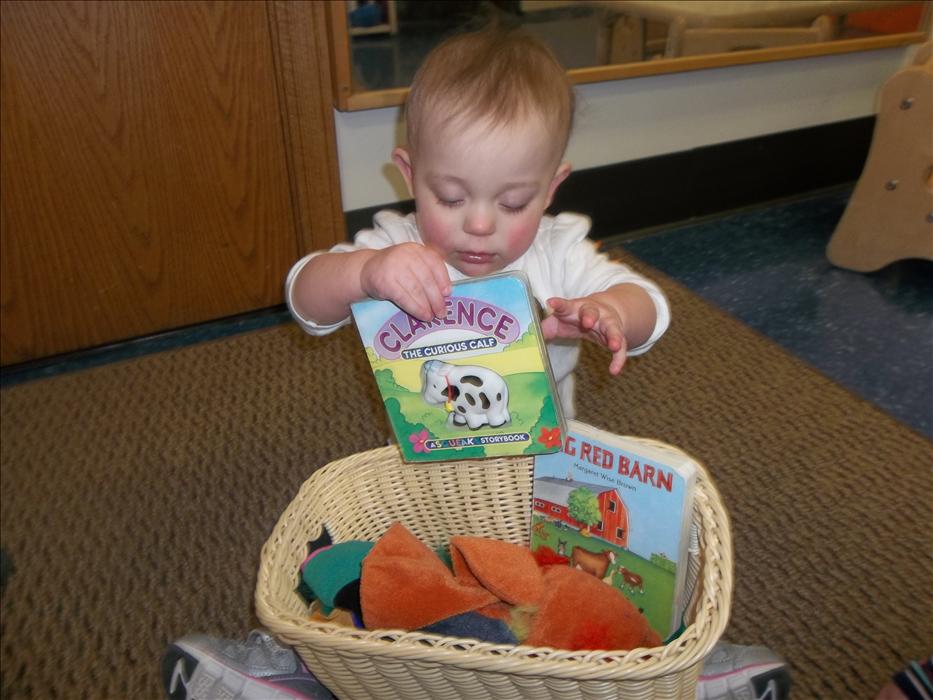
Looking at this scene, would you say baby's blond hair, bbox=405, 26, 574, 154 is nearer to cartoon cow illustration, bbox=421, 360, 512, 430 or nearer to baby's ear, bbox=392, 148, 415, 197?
baby's ear, bbox=392, 148, 415, 197

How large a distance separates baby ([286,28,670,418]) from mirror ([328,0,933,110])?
74 centimetres

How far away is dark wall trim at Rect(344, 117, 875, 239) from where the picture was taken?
1841 millimetres

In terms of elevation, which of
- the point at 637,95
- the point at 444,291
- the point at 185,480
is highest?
the point at 444,291

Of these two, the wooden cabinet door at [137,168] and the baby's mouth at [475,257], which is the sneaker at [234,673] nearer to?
the baby's mouth at [475,257]

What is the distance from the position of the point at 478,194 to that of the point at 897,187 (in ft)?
4.37

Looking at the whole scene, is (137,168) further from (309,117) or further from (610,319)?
(610,319)

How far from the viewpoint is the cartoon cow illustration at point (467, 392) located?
2.22 feet

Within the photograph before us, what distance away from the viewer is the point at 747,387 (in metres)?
1.38

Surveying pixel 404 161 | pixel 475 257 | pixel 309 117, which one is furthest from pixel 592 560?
pixel 309 117

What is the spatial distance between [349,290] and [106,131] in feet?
2.85

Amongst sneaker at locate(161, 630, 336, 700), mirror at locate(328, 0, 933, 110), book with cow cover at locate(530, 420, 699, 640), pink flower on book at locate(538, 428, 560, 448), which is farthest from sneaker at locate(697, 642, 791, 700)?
mirror at locate(328, 0, 933, 110)

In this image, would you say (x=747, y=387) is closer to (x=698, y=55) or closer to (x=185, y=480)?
(x=698, y=55)

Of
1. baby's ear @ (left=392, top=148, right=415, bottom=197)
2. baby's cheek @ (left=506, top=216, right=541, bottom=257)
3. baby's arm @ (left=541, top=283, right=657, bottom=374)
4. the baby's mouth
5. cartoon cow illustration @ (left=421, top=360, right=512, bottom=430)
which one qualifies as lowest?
cartoon cow illustration @ (left=421, top=360, right=512, bottom=430)

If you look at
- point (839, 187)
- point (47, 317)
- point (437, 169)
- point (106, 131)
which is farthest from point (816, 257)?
point (47, 317)
